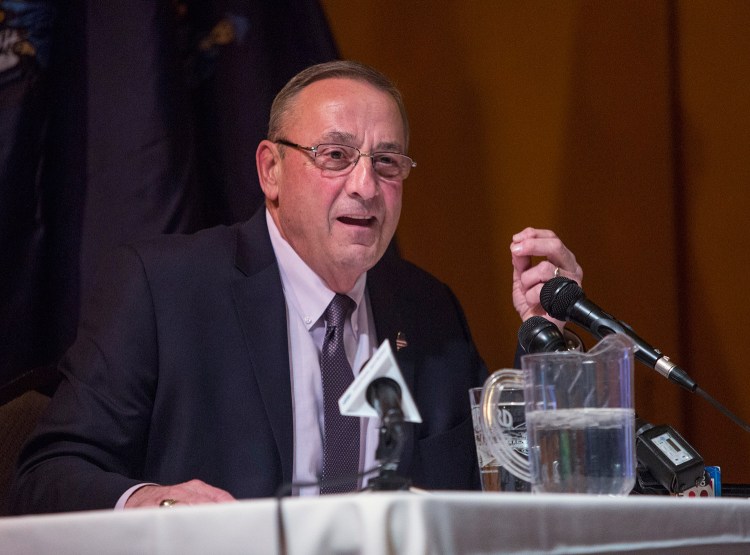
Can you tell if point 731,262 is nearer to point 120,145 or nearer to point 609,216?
point 609,216

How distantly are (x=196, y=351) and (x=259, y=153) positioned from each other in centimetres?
50

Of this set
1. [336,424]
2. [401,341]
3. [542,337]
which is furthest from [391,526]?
[401,341]

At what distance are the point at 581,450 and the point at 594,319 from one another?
1.07ft

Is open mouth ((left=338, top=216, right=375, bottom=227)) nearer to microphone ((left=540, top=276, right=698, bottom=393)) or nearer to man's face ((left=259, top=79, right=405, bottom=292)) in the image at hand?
man's face ((left=259, top=79, right=405, bottom=292))

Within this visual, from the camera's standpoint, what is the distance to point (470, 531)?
0.72 metres

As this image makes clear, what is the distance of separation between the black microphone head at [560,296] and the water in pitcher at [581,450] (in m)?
0.33

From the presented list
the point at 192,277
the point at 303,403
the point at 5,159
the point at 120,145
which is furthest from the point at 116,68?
the point at 303,403

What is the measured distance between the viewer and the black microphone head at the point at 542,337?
4.02ft

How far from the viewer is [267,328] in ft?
5.70

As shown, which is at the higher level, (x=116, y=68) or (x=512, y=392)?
(x=116, y=68)

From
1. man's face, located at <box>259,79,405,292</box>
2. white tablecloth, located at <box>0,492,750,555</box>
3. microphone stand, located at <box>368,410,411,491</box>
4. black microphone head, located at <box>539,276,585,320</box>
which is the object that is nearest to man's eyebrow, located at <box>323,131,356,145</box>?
man's face, located at <box>259,79,405,292</box>

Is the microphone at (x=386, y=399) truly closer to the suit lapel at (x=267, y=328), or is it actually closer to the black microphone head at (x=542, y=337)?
the black microphone head at (x=542, y=337)

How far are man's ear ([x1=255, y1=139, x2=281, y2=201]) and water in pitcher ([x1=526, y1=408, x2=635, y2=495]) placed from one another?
1.08 meters

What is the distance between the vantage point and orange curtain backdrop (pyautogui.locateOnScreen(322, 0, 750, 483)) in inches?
91.8
